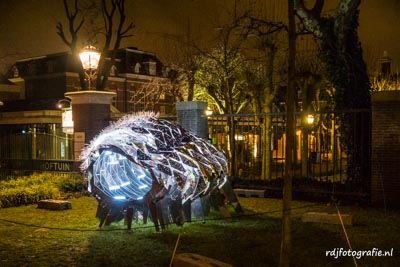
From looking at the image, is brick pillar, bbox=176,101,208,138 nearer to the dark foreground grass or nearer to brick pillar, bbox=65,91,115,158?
brick pillar, bbox=65,91,115,158

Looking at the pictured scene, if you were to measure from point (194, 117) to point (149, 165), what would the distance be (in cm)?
490

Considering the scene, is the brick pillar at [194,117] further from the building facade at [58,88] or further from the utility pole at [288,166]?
the building facade at [58,88]

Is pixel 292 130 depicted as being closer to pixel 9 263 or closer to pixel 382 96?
→ pixel 9 263

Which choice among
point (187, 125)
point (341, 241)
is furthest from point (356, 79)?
point (341, 241)

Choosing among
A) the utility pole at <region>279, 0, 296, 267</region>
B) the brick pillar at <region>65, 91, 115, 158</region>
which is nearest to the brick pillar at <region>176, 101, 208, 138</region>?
the brick pillar at <region>65, 91, 115, 158</region>

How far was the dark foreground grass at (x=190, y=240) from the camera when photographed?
7734 mm

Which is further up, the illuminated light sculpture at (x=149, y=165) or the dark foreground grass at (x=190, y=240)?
the illuminated light sculpture at (x=149, y=165)

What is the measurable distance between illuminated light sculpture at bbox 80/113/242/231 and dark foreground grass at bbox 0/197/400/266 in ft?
2.13

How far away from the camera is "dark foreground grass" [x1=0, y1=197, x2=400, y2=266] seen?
7.73m

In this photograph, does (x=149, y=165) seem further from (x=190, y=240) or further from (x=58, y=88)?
(x=58, y=88)

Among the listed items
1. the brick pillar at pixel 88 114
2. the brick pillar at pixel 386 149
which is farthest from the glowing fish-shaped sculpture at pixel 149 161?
the brick pillar at pixel 88 114

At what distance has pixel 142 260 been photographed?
7742 mm

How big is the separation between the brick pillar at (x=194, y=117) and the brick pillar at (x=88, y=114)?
3205 millimetres

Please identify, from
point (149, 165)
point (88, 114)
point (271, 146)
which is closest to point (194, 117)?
point (88, 114)
